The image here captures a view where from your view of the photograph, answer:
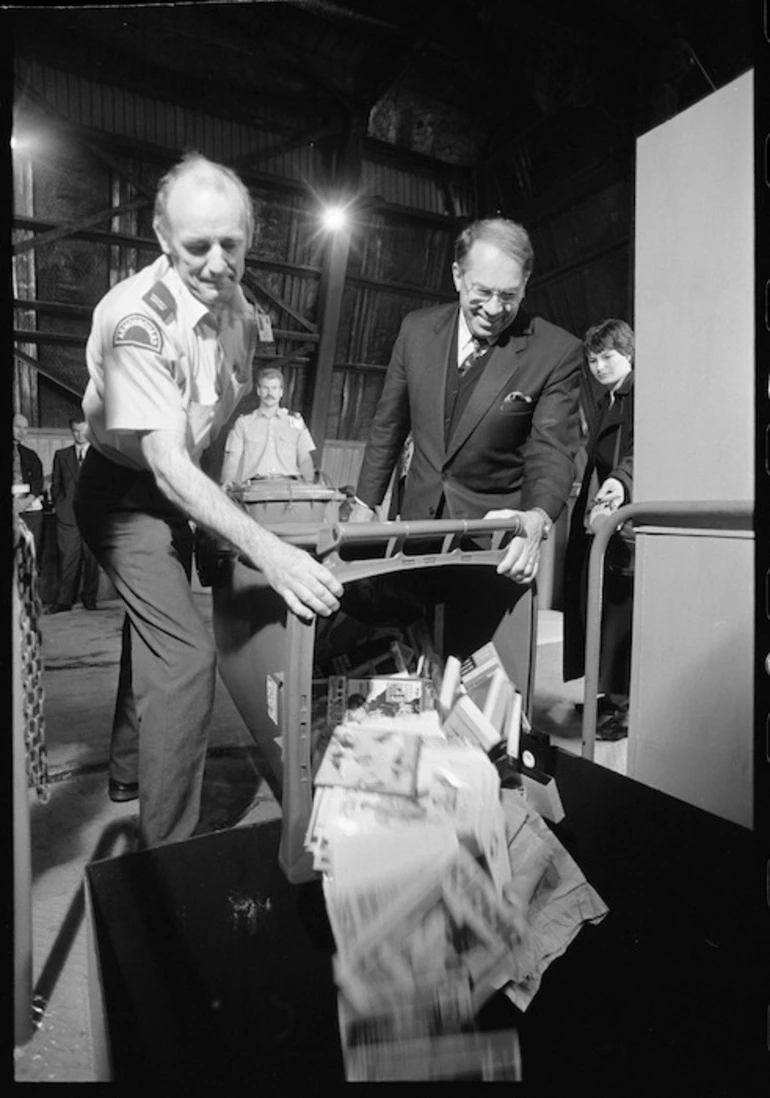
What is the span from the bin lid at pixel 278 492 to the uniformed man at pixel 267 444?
54 mm

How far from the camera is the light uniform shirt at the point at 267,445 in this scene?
43.5 inches

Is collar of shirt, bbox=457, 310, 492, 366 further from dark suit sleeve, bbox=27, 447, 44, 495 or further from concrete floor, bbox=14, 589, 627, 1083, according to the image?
concrete floor, bbox=14, 589, 627, 1083

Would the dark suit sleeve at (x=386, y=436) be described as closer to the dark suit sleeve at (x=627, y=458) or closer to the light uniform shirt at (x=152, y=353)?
the light uniform shirt at (x=152, y=353)

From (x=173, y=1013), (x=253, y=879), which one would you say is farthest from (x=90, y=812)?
(x=173, y=1013)

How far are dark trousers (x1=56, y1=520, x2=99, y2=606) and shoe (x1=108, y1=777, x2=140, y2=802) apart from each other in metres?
0.45

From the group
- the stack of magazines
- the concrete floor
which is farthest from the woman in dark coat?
the stack of magazines

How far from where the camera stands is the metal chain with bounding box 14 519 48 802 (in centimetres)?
66

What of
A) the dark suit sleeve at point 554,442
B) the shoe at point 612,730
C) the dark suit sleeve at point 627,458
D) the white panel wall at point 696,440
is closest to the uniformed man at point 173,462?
the dark suit sleeve at point 554,442

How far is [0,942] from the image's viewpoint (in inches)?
22.0

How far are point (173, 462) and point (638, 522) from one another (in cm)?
76

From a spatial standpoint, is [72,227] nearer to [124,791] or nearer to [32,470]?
[32,470]

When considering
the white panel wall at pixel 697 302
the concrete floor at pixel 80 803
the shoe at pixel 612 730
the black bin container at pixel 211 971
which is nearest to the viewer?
the black bin container at pixel 211 971

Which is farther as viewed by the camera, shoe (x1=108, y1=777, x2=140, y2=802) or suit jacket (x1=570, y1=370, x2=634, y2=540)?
suit jacket (x1=570, y1=370, x2=634, y2=540)

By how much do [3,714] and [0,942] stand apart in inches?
8.5
